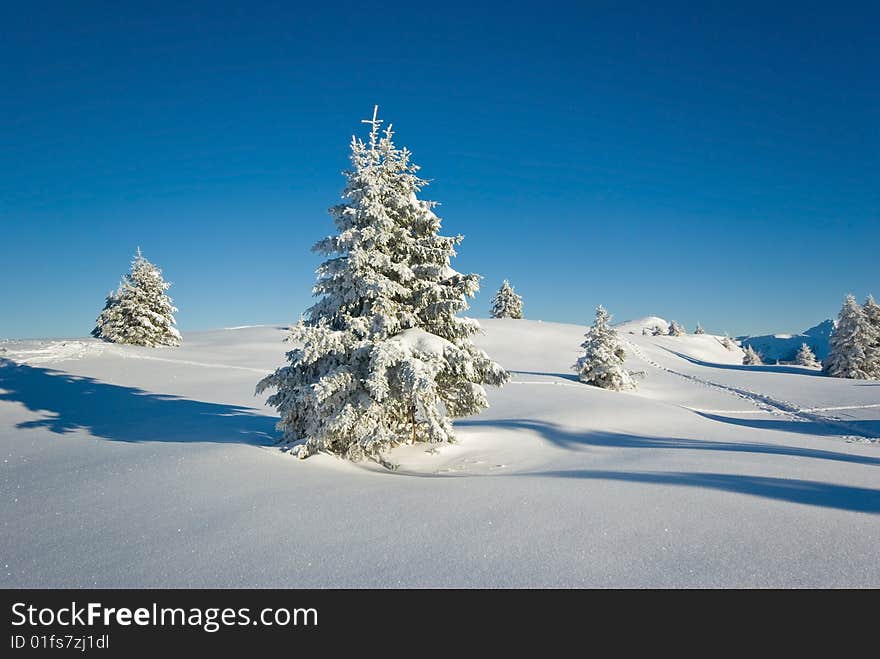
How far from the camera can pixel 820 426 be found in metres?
20.9

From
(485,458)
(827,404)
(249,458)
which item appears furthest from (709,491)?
(827,404)

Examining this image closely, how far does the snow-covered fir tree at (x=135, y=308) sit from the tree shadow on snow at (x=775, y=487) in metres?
34.3

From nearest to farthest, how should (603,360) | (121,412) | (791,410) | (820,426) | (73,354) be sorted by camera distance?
(121,412) < (820,426) < (73,354) < (791,410) < (603,360)

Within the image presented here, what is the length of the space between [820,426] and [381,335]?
2350 cm

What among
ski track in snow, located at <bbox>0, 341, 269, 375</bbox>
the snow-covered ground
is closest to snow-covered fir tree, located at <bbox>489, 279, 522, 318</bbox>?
ski track in snow, located at <bbox>0, 341, 269, 375</bbox>

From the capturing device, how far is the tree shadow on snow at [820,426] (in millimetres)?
19344

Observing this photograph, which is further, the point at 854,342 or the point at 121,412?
the point at 854,342

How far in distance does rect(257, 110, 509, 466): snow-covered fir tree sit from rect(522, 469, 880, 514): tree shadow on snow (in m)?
3.61

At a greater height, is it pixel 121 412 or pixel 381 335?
Answer: pixel 381 335

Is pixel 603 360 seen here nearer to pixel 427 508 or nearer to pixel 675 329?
pixel 427 508

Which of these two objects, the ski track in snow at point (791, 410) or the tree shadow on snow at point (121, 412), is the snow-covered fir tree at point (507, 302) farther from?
the tree shadow on snow at point (121, 412)

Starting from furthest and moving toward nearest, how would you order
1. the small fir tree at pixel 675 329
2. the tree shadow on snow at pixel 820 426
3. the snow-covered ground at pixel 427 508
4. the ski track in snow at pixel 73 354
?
the small fir tree at pixel 675 329
the ski track in snow at pixel 73 354
the tree shadow on snow at pixel 820 426
the snow-covered ground at pixel 427 508

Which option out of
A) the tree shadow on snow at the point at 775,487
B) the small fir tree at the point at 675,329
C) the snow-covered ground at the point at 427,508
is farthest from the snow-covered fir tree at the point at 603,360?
the small fir tree at the point at 675,329

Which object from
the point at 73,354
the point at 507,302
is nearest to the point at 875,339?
the point at 507,302
